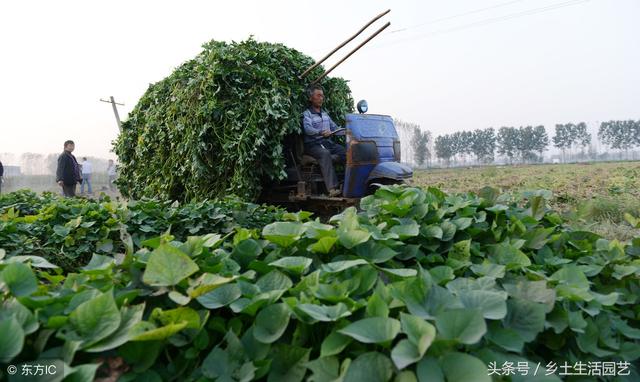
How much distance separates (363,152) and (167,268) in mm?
5400

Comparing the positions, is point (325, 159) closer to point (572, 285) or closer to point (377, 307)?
point (572, 285)

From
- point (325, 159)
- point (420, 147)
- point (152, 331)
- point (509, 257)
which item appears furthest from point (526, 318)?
point (420, 147)

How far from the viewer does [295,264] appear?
1339mm

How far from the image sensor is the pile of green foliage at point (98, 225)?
359 centimetres

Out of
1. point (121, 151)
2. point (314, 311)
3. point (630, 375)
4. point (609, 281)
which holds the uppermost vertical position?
Result: point (121, 151)

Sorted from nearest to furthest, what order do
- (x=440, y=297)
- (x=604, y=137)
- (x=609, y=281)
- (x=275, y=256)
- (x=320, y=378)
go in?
1. (x=320, y=378)
2. (x=440, y=297)
3. (x=275, y=256)
4. (x=609, y=281)
5. (x=604, y=137)

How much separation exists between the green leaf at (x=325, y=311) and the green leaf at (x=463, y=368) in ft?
0.78

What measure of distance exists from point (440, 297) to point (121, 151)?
29.7 ft

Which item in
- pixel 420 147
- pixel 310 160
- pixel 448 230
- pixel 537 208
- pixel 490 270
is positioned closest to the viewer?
pixel 490 270

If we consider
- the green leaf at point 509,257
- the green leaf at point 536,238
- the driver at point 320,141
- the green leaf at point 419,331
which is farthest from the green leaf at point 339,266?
the driver at point 320,141

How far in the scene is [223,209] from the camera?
14.8 feet

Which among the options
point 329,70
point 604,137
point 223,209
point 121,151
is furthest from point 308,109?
point 604,137

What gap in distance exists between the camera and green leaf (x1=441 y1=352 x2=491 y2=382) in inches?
33.8

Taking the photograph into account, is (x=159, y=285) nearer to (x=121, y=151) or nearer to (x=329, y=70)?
(x=329, y=70)
